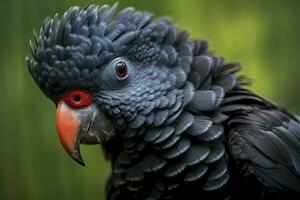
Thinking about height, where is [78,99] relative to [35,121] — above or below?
above

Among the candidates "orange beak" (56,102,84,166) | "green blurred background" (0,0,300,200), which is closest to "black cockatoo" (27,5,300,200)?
"orange beak" (56,102,84,166)

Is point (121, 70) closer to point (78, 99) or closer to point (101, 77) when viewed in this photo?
point (101, 77)

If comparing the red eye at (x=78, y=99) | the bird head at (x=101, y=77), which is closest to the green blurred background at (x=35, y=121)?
the bird head at (x=101, y=77)

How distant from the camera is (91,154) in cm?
393

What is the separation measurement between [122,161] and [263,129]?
2.29 feet

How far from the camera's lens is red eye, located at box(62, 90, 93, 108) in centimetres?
240

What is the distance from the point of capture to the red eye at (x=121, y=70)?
2453mm

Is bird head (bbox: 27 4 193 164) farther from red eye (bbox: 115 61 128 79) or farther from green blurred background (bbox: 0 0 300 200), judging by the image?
green blurred background (bbox: 0 0 300 200)

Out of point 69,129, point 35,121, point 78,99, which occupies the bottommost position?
point 35,121

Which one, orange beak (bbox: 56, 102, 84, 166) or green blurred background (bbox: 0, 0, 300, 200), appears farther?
green blurred background (bbox: 0, 0, 300, 200)

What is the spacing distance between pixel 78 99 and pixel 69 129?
0.14 metres

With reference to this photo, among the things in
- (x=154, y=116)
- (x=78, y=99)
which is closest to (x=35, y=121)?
(x=78, y=99)

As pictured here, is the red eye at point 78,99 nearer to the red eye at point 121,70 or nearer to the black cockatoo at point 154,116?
the black cockatoo at point 154,116

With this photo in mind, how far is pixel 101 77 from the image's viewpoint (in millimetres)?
2434
